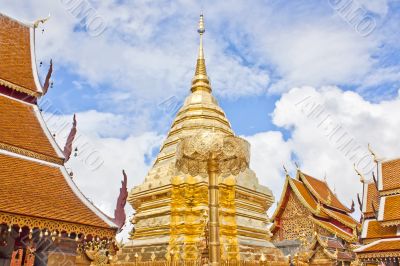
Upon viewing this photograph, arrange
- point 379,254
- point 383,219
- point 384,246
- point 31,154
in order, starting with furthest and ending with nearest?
point 383,219
point 384,246
point 379,254
point 31,154

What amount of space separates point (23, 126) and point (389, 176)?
15396 mm

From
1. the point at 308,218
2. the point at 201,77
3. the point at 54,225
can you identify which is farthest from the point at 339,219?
the point at 54,225

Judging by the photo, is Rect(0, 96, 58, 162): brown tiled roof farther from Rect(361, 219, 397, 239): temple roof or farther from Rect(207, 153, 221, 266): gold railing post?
Rect(361, 219, 397, 239): temple roof

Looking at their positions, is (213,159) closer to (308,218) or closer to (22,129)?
(22,129)

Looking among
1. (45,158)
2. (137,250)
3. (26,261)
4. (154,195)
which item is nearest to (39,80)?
(45,158)

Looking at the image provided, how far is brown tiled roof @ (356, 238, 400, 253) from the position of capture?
14.1m

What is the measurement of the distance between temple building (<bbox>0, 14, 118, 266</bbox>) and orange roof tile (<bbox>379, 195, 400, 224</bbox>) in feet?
36.4

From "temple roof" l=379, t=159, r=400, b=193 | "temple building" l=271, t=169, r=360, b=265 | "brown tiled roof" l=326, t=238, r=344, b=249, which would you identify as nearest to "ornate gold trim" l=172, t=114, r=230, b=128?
"temple roof" l=379, t=159, r=400, b=193

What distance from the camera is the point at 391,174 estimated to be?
692 inches

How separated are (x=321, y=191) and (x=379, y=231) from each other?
9.20 m

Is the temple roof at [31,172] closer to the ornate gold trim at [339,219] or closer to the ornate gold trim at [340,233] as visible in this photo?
the ornate gold trim at [340,233]

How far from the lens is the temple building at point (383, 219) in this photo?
14.5 meters

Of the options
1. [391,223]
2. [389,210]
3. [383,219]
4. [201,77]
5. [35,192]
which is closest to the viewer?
[35,192]

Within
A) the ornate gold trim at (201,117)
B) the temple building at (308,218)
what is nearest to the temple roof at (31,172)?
the ornate gold trim at (201,117)
